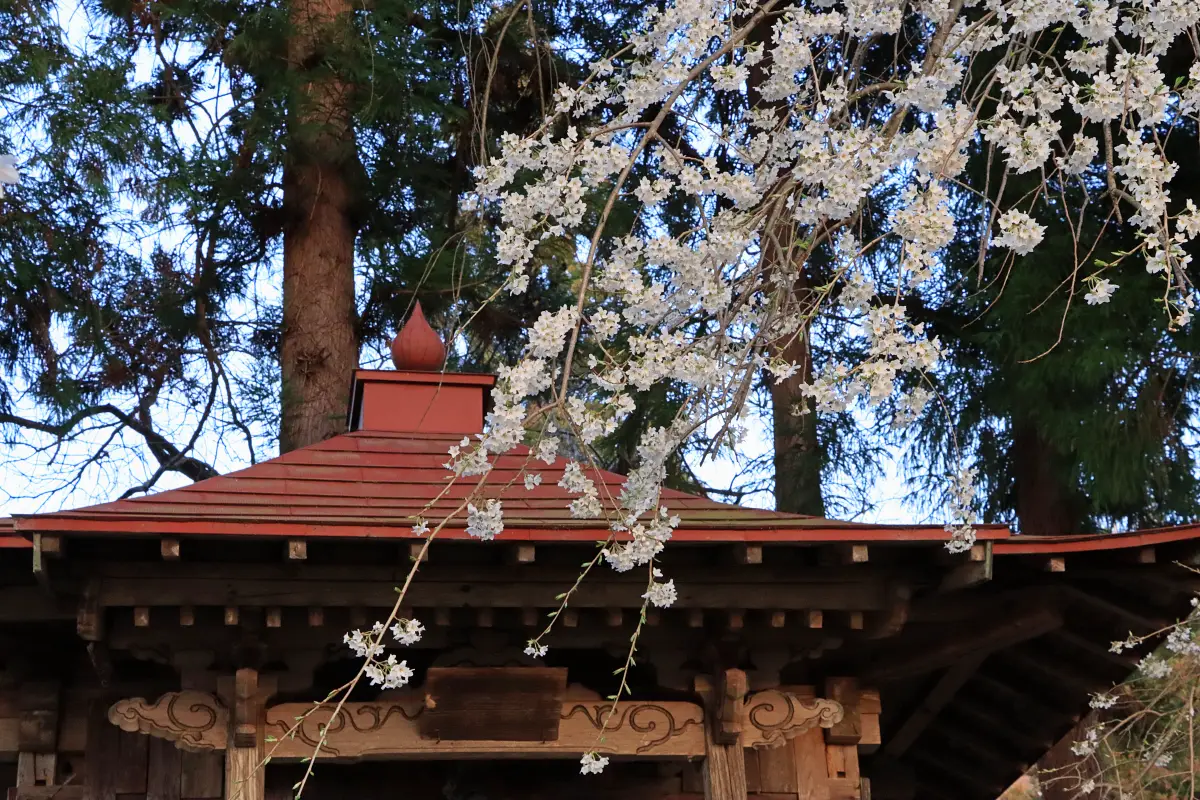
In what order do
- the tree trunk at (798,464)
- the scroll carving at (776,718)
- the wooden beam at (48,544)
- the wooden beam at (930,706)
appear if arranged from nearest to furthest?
the wooden beam at (48,544), the scroll carving at (776,718), the wooden beam at (930,706), the tree trunk at (798,464)

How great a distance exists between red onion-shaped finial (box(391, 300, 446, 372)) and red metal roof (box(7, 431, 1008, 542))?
1.54ft

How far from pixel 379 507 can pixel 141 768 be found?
129 centimetres

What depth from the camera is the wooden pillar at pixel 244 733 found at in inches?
203

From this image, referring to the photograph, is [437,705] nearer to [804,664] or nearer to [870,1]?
[804,664]

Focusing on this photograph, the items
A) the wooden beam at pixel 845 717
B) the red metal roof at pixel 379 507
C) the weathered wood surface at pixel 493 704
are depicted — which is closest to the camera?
the red metal roof at pixel 379 507

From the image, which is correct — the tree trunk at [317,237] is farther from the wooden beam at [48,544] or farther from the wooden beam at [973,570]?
the wooden beam at [973,570]

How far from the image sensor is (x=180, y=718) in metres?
5.24

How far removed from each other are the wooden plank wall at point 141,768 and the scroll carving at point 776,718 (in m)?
1.91

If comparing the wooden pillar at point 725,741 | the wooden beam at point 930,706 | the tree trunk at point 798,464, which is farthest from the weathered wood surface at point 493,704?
the tree trunk at point 798,464

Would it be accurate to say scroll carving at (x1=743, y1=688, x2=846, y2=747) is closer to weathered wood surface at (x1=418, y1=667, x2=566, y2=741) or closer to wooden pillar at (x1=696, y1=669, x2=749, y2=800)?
wooden pillar at (x1=696, y1=669, x2=749, y2=800)

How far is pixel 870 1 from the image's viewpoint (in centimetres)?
438

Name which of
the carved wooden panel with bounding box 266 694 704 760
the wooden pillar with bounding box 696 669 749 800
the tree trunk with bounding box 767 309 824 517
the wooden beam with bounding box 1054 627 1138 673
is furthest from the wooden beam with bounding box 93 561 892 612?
the tree trunk with bounding box 767 309 824 517

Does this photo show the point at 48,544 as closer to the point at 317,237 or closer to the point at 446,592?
the point at 446,592

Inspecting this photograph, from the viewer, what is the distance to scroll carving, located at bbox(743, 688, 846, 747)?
5.53 m
